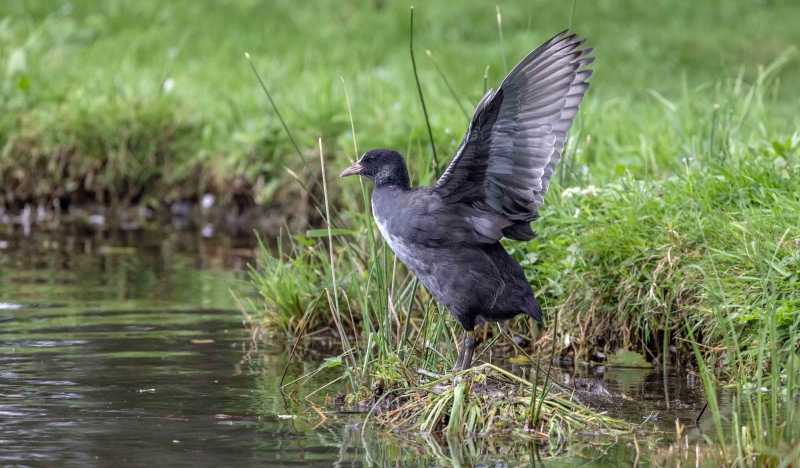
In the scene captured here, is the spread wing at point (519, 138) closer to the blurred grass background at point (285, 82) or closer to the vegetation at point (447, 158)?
the vegetation at point (447, 158)

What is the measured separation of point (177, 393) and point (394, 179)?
1.27 metres

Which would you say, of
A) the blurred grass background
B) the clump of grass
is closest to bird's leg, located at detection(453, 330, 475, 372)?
the clump of grass

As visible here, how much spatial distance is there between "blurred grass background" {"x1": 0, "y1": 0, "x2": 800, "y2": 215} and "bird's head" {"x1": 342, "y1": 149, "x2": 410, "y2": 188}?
143cm

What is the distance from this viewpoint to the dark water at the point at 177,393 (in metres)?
3.65

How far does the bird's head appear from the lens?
454cm

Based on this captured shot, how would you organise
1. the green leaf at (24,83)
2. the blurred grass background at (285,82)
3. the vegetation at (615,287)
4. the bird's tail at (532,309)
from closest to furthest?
1. the vegetation at (615,287)
2. the bird's tail at (532,309)
3. the blurred grass background at (285,82)
4. the green leaf at (24,83)

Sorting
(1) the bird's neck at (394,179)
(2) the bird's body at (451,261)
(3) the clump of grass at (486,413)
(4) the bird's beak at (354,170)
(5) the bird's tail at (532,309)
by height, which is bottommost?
(3) the clump of grass at (486,413)

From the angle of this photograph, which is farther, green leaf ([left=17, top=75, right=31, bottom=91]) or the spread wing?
green leaf ([left=17, top=75, right=31, bottom=91])

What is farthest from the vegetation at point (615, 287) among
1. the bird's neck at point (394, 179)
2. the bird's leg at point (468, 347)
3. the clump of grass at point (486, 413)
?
the bird's neck at point (394, 179)

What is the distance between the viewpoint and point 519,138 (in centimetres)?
407

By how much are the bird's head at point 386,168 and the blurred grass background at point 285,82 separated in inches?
Result: 56.5

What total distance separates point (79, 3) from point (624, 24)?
6.70 metres

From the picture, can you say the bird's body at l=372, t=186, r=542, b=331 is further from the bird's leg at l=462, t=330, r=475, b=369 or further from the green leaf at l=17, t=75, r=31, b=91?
the green leaf at l=17, t=75, r=31, b=91

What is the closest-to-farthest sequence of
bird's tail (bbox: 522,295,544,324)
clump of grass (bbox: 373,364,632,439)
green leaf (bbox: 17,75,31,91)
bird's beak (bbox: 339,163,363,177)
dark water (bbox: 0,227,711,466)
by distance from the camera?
dark water (bbox: 0,227,711,466)
clump of grass (bbox: 373,364,632,439)
bird's tail (bbox: 522,295,544,324)
bird's beak (bbox: 339,163,363,177)
green leaf (bbox: 17,75,31,91)
